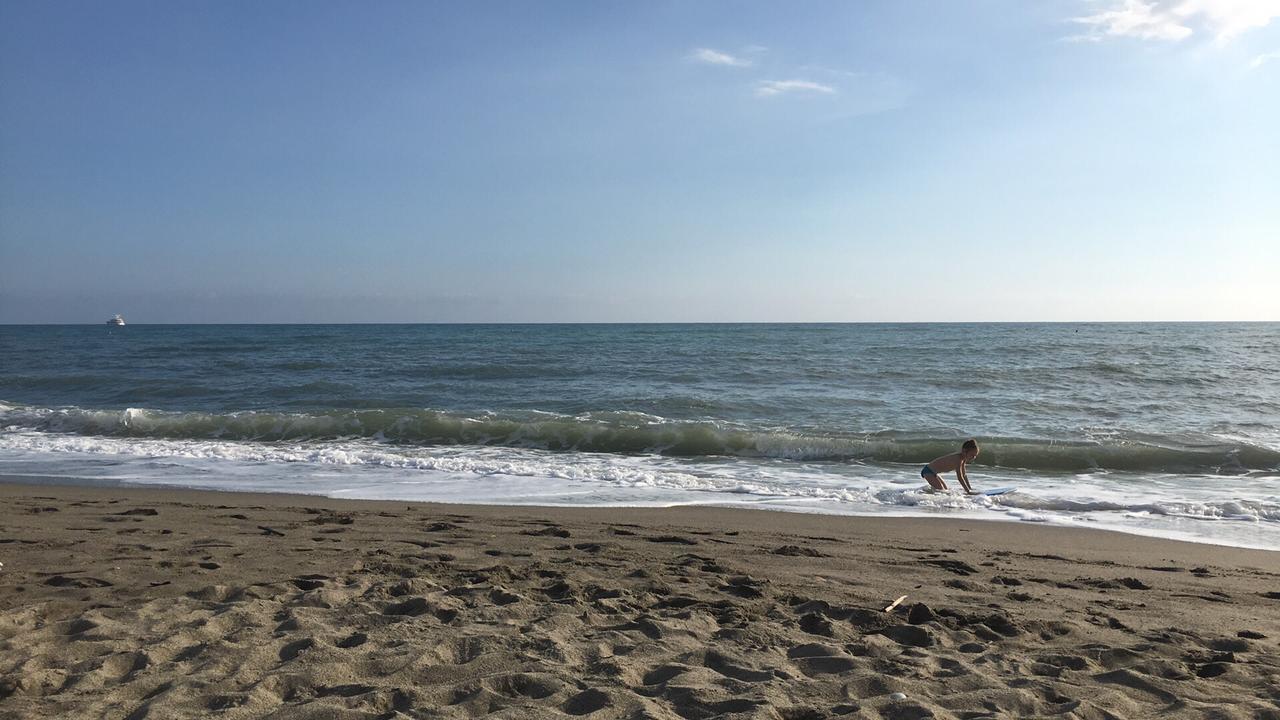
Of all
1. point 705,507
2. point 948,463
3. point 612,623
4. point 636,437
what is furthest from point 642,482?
point 612,623

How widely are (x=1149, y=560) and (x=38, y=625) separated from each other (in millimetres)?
7807

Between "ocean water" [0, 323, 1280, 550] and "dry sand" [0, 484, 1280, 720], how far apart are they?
2.62 m

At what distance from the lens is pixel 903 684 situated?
3.44 meters

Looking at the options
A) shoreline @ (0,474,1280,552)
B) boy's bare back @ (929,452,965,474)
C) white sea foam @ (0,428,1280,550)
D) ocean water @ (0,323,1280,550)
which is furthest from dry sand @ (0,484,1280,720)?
boy's bare back @ (929,452,965,474)

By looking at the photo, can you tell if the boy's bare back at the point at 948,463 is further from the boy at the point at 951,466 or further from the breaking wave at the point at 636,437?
the breaking wave at the point at 636,437

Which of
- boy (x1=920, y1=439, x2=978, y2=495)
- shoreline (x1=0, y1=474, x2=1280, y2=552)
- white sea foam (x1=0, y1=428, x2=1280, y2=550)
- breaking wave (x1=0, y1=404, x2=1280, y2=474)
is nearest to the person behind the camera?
shoreline (x1=0, y1=474, x2=1280, y2=552)

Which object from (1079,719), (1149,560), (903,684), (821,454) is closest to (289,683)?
(903,684)

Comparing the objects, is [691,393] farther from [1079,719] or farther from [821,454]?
[1079,719]

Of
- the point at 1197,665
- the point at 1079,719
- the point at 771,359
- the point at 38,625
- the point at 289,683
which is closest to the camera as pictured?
the point at 1079,719

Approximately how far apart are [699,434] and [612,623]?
10550mm

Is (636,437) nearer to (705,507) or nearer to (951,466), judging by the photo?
(705,507)

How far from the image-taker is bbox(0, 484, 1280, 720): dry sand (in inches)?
128

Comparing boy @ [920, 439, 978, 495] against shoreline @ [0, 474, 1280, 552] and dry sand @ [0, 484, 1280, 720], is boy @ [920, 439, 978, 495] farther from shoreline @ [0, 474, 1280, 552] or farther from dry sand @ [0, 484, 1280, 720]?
dry sand @ [0, 484, 1280, 720]

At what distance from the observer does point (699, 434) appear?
14.7 m
